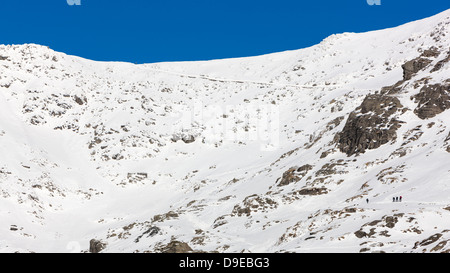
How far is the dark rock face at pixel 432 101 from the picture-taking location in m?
45.0

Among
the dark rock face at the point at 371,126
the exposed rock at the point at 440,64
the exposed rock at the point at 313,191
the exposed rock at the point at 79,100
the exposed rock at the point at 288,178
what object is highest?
the exposed rock at the point at 79,100

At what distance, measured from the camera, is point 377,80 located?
71.6 meters

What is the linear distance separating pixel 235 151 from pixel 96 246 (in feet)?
92.1

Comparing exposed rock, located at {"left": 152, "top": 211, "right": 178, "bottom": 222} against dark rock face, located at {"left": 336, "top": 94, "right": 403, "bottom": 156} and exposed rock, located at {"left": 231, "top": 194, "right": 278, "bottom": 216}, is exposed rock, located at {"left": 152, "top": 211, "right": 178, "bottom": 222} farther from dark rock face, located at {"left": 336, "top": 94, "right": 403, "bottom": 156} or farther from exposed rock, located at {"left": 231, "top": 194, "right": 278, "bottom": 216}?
dark rock face, located at {"left": 336, "top": 94, "right": 403, "bottom": 156}

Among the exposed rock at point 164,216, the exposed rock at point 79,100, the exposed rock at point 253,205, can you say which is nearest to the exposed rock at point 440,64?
the exposed rock at point 253,205

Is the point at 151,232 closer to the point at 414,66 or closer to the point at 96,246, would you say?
the point at 96,246

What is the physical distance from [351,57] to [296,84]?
13.6m

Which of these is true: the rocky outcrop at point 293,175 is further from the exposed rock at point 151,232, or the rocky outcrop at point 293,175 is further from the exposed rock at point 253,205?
the exposed rock at point 151,232

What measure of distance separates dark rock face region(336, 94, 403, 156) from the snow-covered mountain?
0.14 m

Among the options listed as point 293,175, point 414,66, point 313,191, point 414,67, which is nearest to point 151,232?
point 313,191

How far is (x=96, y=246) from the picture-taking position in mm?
39531

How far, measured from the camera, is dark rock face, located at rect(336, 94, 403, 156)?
44.7 m

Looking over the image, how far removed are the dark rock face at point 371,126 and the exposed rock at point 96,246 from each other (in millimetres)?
22899
